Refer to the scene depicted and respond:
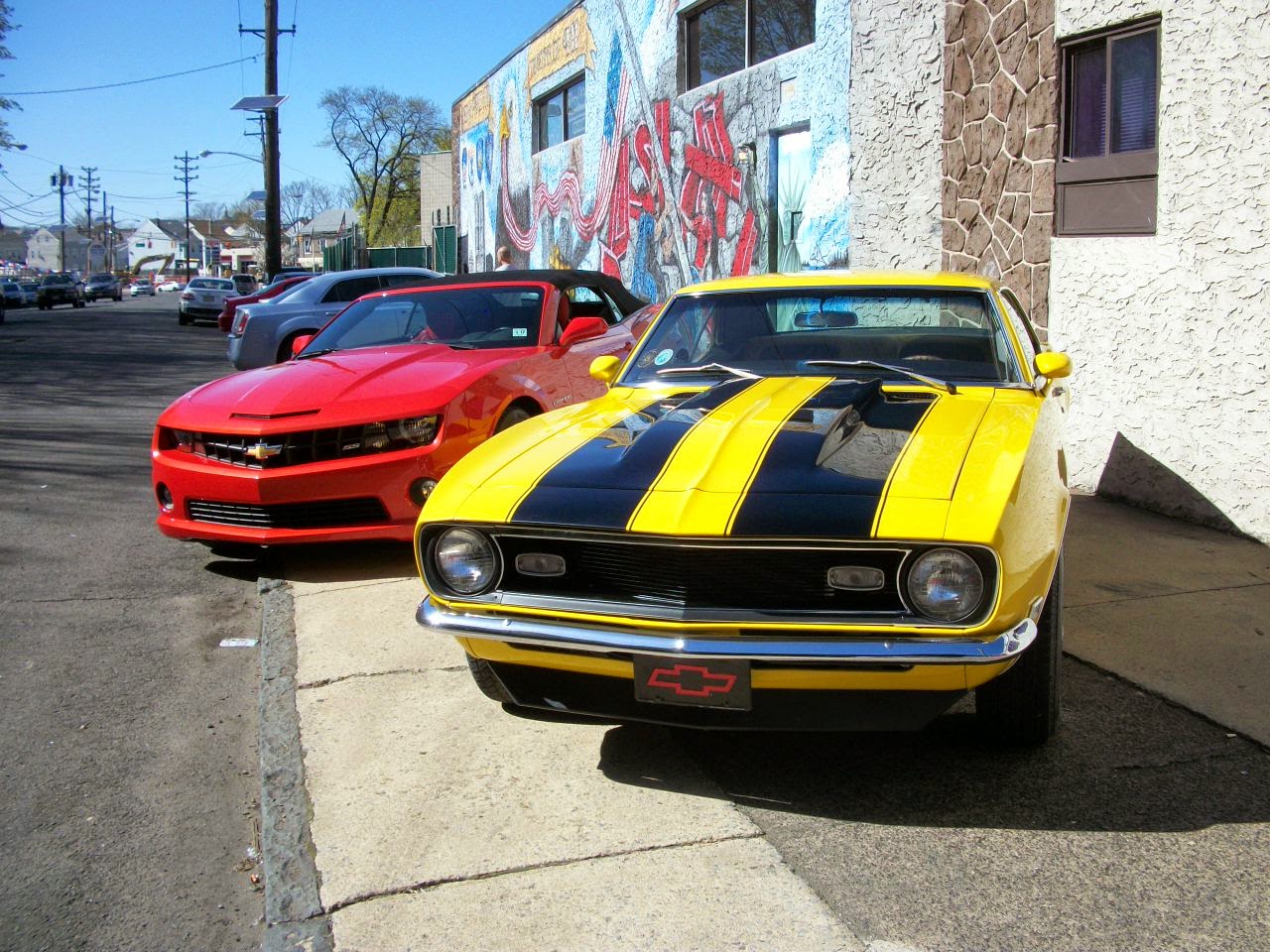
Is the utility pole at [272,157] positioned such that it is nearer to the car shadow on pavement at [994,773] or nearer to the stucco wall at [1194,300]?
the stucco wall at [1194,300]

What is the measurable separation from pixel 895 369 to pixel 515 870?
2.21m

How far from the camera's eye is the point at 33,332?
91.0ft

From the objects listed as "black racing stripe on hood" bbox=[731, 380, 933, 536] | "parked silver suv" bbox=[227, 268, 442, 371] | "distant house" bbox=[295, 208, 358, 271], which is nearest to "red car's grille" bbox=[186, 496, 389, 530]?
"black racing stripe on hood" bbox=[731, 380, 933, 536]

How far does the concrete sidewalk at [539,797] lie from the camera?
2783 mm

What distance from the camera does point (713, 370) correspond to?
4.52m

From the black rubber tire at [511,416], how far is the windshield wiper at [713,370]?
5.70 feet

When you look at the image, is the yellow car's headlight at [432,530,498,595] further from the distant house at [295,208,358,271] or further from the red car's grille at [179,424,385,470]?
the distant house at [295,208,358,271]

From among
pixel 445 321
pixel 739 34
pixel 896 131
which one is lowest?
pixel 445 321

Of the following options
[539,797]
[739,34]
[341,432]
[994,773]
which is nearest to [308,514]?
[341,432]

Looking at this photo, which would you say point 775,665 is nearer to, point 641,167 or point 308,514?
point 308,514

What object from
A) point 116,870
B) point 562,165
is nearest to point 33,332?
point 562,165

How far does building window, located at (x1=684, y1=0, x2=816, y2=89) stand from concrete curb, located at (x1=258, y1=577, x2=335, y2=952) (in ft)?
29.6

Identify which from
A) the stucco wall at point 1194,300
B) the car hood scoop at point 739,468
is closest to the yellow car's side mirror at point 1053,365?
the car hood scoop at point 739,468

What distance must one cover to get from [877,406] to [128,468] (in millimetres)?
6888
